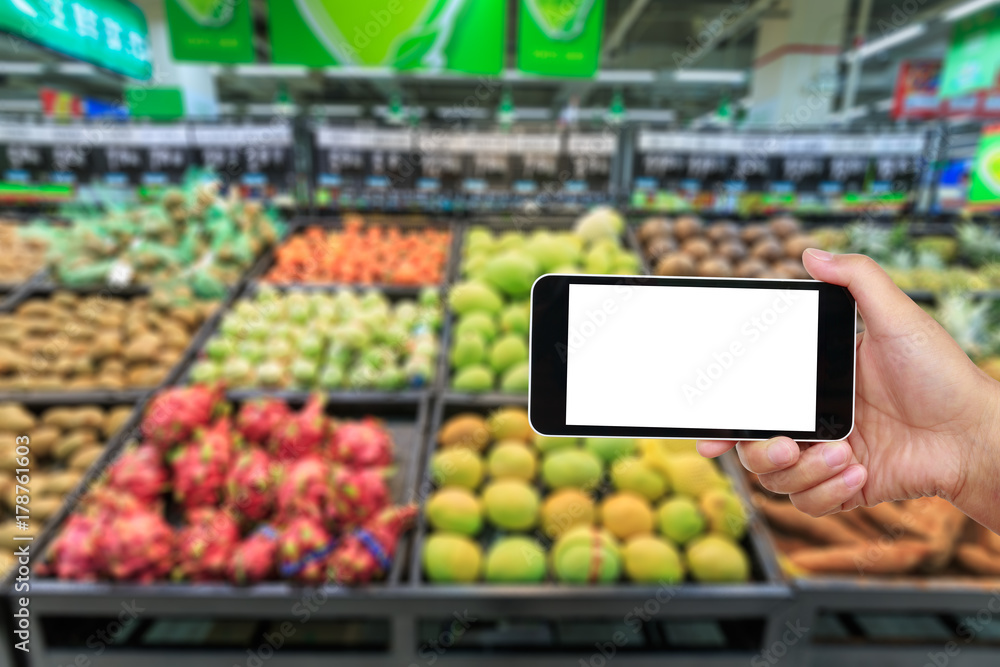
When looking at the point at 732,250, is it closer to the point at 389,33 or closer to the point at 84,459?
the point at 389,33

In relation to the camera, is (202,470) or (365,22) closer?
(202,470)

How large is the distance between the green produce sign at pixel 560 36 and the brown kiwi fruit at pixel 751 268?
2.25 metres

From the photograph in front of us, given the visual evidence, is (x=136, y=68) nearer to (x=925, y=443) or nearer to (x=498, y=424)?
(x=498, y=424)

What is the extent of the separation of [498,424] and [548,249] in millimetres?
1019

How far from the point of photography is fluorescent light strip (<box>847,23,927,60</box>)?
24.7 feet

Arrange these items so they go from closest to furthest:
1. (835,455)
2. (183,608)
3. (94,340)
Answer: (835,455) → (183,608) → (94,340)

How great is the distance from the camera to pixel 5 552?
1447mm

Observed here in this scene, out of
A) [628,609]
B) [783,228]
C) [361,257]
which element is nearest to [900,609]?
[628,609]

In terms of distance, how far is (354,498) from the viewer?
1.50 metres

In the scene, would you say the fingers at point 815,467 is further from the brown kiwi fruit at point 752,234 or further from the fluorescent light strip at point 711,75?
the fluorescent light strip at point 711,75

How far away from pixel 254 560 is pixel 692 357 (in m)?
1.30

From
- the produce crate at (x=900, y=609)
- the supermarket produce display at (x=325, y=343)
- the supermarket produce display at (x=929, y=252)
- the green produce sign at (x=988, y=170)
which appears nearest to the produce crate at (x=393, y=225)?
the supermarket produce display at (x=325, y=343)

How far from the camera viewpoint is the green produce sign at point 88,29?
1097 mm

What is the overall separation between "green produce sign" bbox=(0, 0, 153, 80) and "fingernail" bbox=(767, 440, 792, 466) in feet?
5.05
